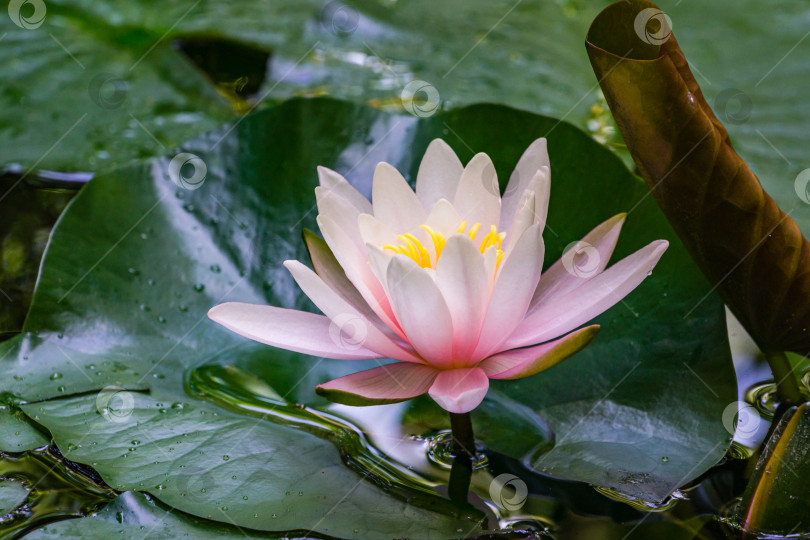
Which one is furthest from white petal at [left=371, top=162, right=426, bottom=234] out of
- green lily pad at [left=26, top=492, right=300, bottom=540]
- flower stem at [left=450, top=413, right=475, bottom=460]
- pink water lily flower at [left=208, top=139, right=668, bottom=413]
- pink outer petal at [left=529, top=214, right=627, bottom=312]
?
green lily pad at [left=26, top=492, right=300, bottom=540]

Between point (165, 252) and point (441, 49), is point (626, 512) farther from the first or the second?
point (441, 49)

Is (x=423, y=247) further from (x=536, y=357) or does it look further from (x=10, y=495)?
(x=10, y=495)

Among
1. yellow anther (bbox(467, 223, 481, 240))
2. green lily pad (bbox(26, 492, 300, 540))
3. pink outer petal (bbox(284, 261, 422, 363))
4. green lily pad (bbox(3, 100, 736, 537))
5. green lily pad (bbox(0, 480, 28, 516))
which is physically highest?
yellow anther (bbox(467, 223, 481, 240))

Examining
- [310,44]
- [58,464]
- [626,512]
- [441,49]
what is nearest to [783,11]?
[441,49]

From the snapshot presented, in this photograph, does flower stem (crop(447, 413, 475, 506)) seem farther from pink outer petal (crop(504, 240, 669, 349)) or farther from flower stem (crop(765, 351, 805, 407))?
flower stem (crop(765, 351, 805, 407))

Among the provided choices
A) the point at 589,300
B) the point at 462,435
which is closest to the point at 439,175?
the point at 589,300
